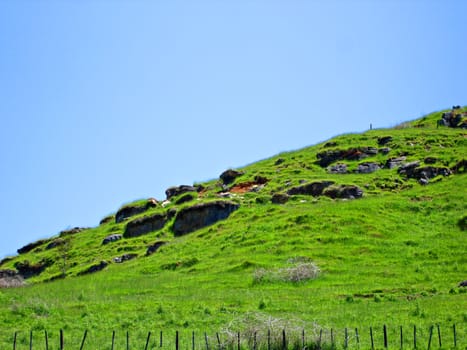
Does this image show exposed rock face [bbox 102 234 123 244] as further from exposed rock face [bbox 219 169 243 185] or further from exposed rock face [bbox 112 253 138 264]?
exposed rock face [bbox 219 169 243 185]

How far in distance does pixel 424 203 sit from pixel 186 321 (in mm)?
35903

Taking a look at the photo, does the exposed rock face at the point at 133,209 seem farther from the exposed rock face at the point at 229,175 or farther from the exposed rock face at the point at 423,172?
the exposed rock face at the point at 423,172

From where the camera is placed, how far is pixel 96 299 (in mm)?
41469

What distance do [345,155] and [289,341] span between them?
62.0 m

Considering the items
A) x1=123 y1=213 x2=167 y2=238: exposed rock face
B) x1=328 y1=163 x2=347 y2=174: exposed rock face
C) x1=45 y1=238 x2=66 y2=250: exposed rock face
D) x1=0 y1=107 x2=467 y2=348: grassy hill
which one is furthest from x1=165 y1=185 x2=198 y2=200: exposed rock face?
x1=328 y1=163 x2=347 y2=174: exposed rock face

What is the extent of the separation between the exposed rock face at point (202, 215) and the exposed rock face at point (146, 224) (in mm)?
4589

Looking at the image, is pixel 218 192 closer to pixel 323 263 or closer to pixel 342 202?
pixel 342 202

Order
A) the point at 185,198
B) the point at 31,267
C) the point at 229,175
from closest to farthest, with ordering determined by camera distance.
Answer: the point at 31,267 → the point at 185,198 → the point at 229,175

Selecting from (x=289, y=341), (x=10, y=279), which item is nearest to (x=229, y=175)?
(x=10, y=279)

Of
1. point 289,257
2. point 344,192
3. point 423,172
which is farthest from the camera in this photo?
point 423,172

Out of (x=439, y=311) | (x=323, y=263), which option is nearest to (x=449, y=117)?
(x=323, y=263)

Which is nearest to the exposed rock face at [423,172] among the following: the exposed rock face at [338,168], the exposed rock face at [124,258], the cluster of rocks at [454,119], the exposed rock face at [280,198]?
the exposed rock face at [338,168]

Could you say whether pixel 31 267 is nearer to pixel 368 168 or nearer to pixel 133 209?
pixel 133 209

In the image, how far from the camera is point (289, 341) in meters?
25.3
